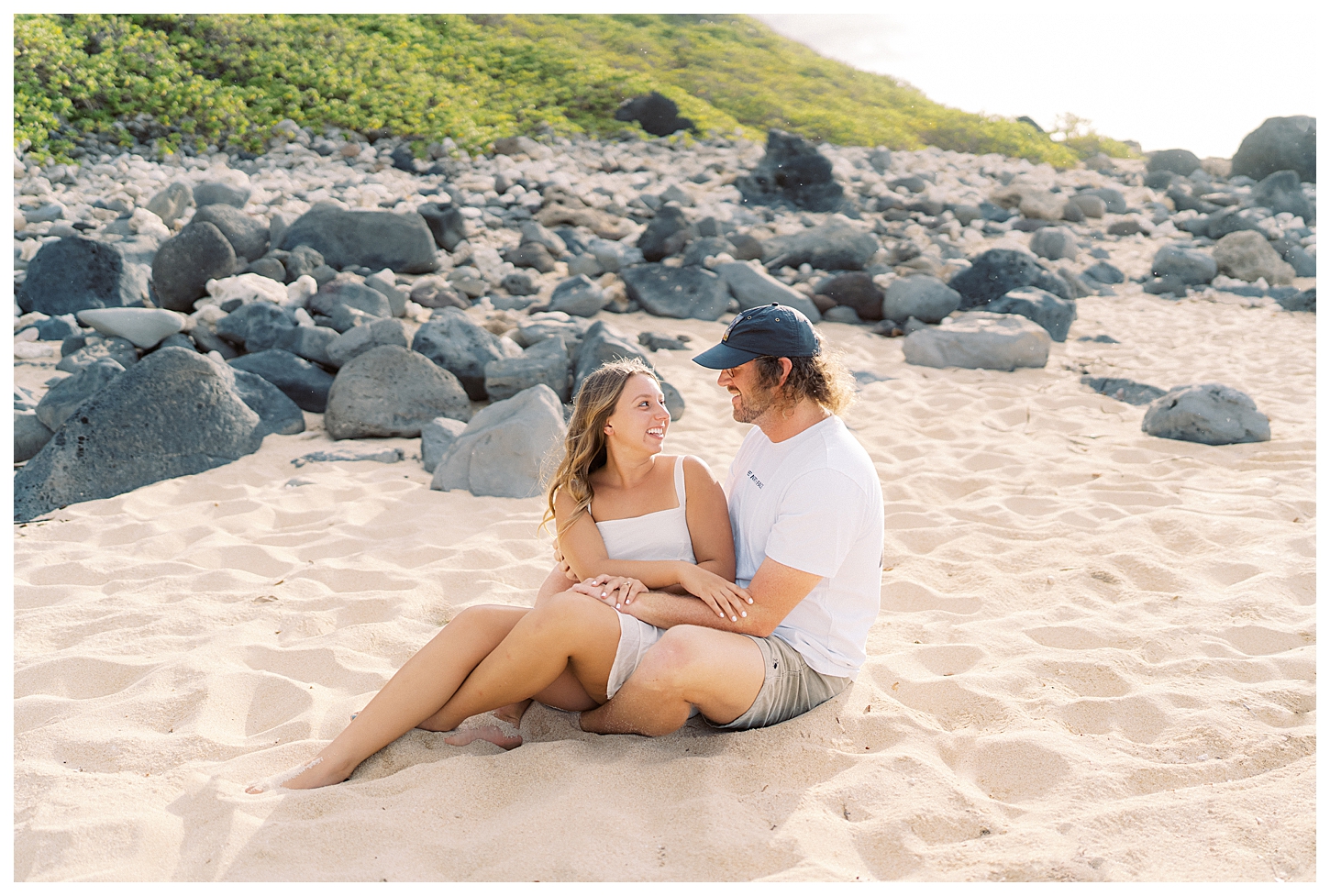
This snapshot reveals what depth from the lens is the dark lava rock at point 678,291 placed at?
9203mm

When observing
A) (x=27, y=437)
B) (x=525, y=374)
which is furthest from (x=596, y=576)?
(x=27, y=437)

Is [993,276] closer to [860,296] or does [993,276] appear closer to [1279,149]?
[860,296]

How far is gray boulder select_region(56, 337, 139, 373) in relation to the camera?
6793 mm

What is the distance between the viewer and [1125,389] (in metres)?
7.35

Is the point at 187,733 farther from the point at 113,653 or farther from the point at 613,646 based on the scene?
the point at 613,646

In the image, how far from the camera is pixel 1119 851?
7.28 ft

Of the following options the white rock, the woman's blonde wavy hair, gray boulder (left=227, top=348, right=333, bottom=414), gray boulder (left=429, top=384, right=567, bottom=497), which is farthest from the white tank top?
the white rock

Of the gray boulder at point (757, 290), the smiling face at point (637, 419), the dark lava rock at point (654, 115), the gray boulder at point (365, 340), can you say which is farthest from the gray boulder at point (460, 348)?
the dark lava rock at point (654, 115)

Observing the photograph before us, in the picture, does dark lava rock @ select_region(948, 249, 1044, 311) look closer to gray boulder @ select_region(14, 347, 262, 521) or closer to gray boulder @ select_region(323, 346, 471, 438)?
gray boulder @ select_region(323, 346, 471, 438)

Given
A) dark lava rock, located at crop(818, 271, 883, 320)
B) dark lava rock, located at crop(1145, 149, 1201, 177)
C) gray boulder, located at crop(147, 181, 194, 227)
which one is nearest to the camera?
dark lava rock, located at crop(818, 271, 883, 320)

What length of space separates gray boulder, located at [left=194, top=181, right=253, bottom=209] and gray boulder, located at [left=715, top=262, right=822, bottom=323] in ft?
19.5

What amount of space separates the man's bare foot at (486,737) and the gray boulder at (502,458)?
2.50 meters

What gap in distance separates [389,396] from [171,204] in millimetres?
6128
